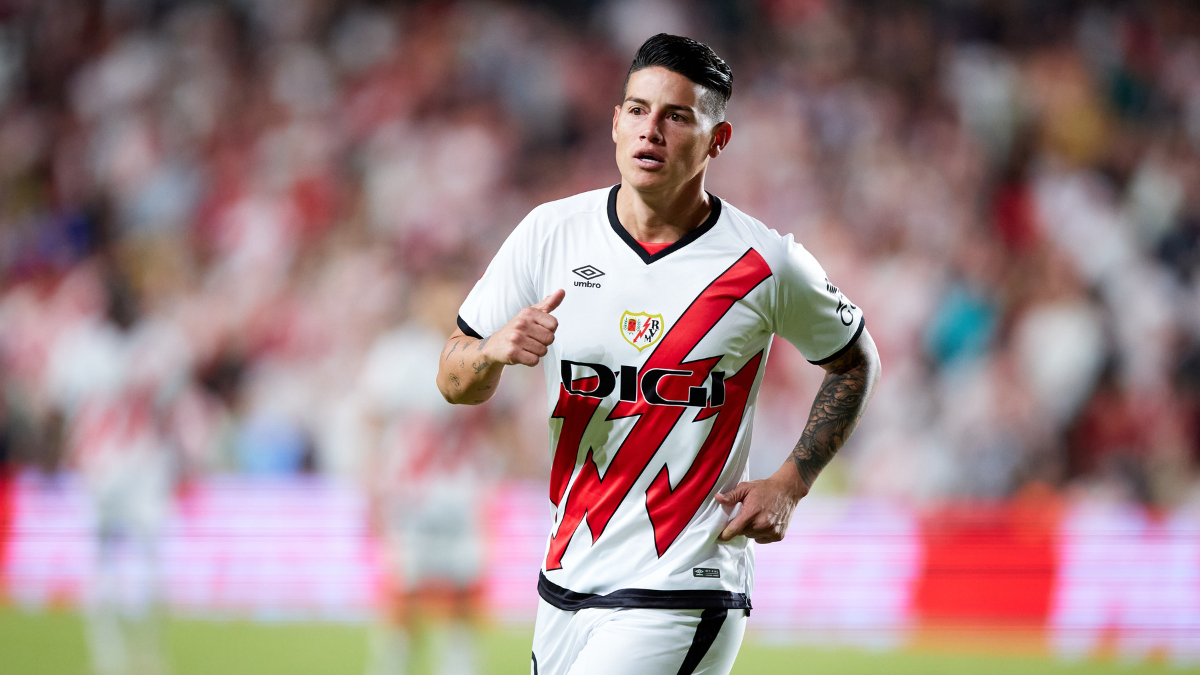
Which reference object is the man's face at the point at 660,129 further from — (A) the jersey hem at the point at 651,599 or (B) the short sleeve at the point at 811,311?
(A) the jersey hem at the point at 651,599

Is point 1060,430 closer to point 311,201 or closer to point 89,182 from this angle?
point 311,201

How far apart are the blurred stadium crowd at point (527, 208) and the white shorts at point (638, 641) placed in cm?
372

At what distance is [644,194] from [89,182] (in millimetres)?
9014

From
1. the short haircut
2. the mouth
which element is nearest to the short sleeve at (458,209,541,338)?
the mouth

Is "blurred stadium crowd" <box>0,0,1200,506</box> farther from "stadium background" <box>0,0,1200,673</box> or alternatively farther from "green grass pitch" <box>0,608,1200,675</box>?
"green grass pitch" <box>0,608,1200,675</box>

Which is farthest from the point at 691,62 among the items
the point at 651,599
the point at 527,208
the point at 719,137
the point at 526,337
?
the point at 527,208

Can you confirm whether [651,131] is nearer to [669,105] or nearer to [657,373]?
[669,105]

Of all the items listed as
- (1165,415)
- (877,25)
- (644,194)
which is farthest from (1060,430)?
(644,194)

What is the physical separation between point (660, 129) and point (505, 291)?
1.87 feet

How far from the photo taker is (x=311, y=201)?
1015 cm

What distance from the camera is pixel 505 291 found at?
2.86m

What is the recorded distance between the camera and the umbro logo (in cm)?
282

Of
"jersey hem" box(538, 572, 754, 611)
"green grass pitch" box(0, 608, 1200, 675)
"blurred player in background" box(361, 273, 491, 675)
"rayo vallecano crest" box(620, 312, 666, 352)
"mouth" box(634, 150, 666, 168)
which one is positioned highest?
"mouth" box(634, 150, 666, 168)

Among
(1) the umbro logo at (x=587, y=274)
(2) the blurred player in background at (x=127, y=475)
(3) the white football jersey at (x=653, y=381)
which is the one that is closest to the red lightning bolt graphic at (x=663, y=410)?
(3) the white football jersey at (x=653, y=381)
